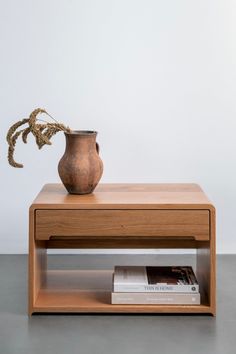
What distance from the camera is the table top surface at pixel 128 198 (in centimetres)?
257

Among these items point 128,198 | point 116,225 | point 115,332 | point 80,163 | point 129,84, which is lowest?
point 115,332

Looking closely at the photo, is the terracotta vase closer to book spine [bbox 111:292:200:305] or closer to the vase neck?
the vase neck

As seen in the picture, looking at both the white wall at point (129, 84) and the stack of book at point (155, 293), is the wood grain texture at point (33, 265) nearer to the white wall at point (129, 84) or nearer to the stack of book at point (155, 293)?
the stack of book at point (155, 293)

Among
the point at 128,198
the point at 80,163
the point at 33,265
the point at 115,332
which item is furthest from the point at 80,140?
the point at 115,332

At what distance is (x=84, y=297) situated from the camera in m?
2.73

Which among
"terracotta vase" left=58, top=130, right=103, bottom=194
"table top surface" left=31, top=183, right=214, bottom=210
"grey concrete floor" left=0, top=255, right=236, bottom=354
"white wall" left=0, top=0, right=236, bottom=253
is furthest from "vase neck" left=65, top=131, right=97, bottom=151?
"white wall" left=0, top=0, right=236, bottom=253

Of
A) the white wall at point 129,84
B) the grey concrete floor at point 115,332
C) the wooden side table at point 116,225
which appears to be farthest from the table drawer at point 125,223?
the white wall at point 129,84

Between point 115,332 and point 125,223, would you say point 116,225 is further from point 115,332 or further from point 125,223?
point 115,332

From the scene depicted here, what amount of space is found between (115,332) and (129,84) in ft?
5.33

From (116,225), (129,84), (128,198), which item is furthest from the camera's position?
(129,84)

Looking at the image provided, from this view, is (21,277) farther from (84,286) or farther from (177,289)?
(177,289)

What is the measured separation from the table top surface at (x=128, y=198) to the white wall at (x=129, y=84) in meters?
0.70

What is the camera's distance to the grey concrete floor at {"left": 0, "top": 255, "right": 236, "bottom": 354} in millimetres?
2291

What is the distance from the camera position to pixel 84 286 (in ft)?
9.45
